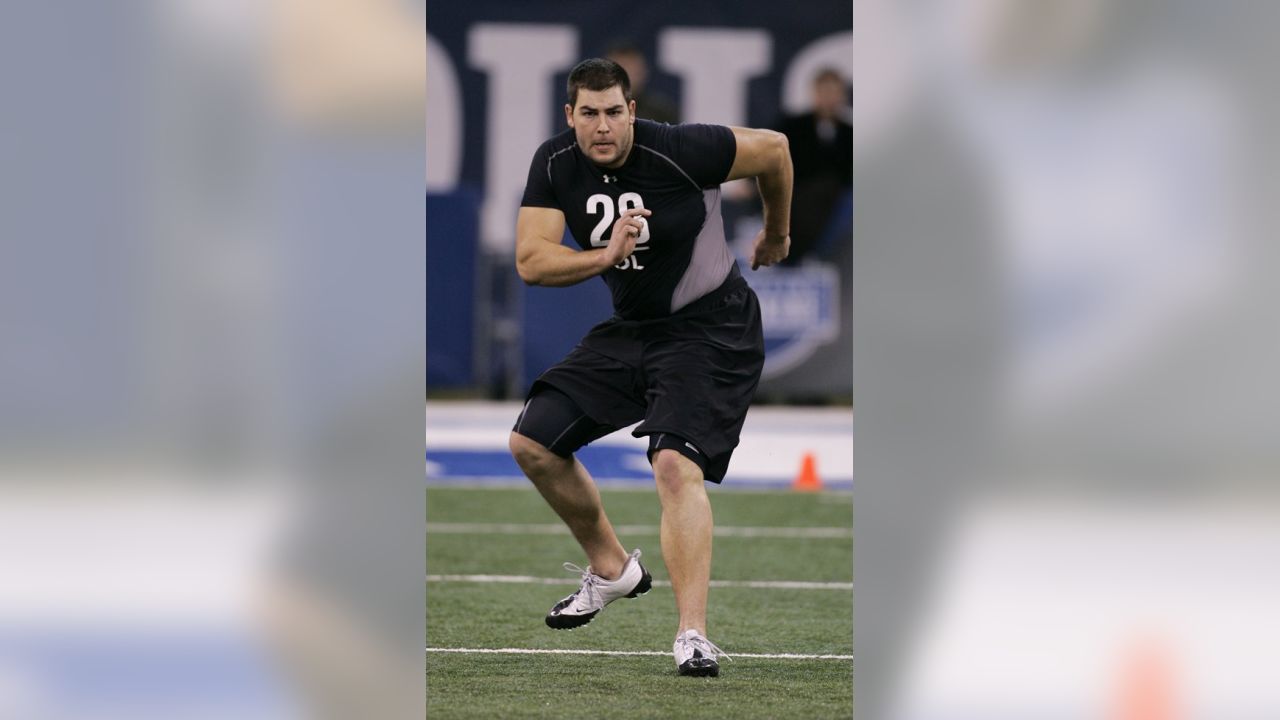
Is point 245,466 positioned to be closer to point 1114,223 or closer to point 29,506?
point 29,506

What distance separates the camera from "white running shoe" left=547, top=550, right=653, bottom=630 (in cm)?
452

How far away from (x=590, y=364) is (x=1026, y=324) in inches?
103

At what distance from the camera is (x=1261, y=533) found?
2104mm

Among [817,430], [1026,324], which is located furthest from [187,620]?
[817,430]

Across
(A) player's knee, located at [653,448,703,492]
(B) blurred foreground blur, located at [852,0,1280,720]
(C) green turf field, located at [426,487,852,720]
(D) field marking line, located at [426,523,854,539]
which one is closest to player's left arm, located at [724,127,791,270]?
(A) player's knee, located at [653,448,703,492]

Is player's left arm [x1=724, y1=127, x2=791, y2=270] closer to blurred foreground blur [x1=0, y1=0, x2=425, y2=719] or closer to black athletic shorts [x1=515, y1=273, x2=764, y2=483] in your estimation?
black athletic shorts [x1=515, y1=273, x2=764, y2=483]

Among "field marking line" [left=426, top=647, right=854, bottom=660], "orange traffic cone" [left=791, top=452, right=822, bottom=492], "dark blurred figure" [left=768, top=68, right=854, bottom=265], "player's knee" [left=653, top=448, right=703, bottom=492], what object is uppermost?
"dark blurred figure" [left=768, top=68, right=854, bottom=265]

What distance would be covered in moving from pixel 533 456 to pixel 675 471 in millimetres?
529

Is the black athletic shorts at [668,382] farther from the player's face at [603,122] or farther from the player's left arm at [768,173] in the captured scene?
the player's face at [603,122]

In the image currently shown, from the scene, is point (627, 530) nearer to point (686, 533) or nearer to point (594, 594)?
point (594, 594)

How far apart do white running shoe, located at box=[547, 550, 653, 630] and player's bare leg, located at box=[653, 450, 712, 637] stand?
0.47m

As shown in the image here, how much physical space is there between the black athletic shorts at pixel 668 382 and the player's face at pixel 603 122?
0.50 metres

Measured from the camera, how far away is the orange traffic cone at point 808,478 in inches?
359

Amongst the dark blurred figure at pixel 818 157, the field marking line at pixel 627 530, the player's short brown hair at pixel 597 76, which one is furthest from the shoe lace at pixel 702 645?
the dark blurred figure at pixel 818 157
